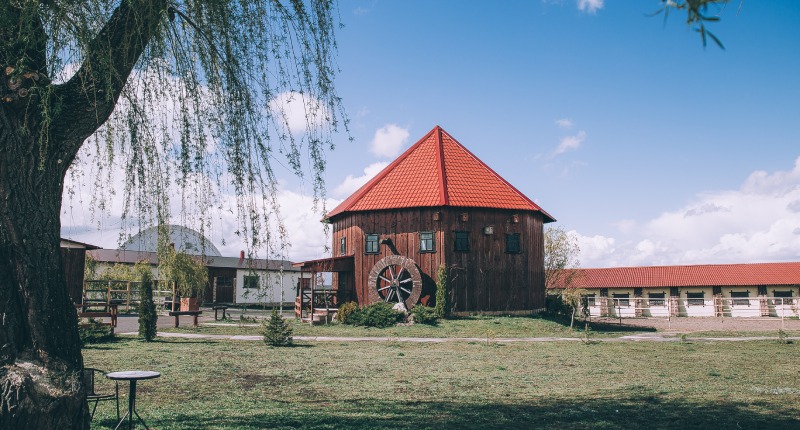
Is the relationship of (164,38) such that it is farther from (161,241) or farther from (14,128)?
(161,241)

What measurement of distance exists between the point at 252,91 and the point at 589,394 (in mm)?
7448

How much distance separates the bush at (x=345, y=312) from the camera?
2517 cm

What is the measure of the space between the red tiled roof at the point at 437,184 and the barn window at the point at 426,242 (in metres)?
1.33

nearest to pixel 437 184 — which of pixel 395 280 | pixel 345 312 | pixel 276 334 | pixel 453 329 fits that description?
pixel 395 280

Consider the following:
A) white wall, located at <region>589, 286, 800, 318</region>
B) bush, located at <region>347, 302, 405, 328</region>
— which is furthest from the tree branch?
white wall, located at <region>589, 286, 800, 318</region>

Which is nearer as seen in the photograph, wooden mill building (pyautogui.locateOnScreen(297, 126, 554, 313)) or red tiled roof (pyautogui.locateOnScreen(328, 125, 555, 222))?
wooden mill building (pyautogui.locateOnScreen(297, 126, 554, 313))

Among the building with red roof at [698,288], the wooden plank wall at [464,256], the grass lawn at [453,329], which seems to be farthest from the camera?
the building with red roof at [698,288]

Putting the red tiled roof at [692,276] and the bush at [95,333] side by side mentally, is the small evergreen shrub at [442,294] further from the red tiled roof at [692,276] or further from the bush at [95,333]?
the red tiled roof at [692,276]

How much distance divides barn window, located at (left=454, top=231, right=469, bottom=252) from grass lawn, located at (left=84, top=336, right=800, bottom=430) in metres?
9.43

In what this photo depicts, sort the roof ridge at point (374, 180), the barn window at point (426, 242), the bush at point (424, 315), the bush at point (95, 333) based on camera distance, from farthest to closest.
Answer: the roof ridge at point (374, 180)
the barn window at point (426, 242)
the bush at point (424, 315)
the bush at point (95, 333)

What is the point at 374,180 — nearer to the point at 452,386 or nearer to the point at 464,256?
the point at 464,256

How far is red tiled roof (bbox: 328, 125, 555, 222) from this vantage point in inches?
1062

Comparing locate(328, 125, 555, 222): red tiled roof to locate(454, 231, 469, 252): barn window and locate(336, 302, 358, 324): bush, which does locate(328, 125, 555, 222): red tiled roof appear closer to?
locate(454, 231, 469, 252): barn window

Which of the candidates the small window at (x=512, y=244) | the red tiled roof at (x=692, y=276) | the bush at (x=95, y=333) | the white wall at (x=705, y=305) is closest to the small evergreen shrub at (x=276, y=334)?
the bush at (x=95, y=333)
